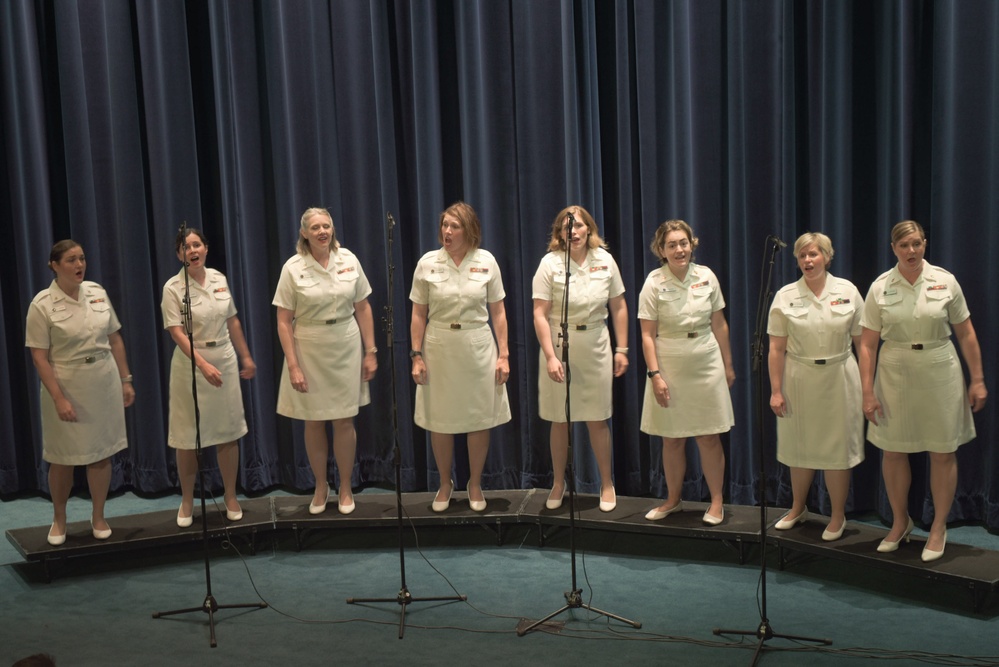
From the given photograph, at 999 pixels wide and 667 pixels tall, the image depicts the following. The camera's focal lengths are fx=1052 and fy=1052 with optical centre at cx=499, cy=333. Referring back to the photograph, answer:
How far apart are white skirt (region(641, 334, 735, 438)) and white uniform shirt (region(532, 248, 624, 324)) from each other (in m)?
0.38

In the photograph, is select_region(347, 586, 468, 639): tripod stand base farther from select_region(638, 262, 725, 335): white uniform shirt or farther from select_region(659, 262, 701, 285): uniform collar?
select_region(659, 262, 701, 285): uniform collar

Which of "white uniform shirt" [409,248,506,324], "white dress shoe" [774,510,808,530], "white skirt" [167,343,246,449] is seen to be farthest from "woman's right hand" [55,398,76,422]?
"white dress shoe" [774,510,808,530]

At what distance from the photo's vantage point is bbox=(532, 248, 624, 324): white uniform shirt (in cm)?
521

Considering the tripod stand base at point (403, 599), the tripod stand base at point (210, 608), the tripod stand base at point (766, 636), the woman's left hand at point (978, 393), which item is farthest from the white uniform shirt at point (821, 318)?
the tripod stand base at point (210, 608)

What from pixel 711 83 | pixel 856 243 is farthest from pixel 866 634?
pixel 711 83

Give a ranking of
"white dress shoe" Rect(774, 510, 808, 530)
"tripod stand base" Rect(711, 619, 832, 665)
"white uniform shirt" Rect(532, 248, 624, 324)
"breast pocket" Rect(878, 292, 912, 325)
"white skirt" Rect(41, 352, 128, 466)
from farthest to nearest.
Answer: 1. "white uniform shirt" Rect(532, 248, 624, 324)
2. "white skirt" Rect(41, 352, 128, 466)
3. "white dress shoe" Rect(774, 510, 808, 530)
4. "breast pocket" Rect(878, 292, 912, 325)
5. "tripod stand base" Rect(711, 619, 832, 665)

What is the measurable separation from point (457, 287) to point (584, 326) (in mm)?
Answer: 666

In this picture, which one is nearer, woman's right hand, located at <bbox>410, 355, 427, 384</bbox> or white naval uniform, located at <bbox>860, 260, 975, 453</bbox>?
white naval uniform, located at <bbox>860, 260, 975, 453</bbox>

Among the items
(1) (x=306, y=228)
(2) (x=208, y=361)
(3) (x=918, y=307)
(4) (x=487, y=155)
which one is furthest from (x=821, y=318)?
(2) (x=208, y=361)

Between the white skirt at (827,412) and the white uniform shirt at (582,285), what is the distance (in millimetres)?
964

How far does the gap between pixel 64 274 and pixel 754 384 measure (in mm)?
3634

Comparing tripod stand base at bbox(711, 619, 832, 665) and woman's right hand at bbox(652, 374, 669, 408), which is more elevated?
woman's right hand at bbox(652, 374, 669, 408)

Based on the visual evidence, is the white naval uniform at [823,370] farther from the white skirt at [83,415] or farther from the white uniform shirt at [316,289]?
the white skirt at [83,415]

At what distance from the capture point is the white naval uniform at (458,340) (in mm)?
5309
